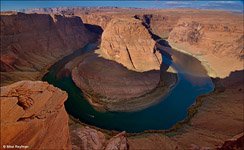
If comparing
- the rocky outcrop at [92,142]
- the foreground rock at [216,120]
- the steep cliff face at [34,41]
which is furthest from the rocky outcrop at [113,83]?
the rocky outcrop at [92,142]

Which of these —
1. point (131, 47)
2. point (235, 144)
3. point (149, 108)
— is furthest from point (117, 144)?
point (131, 47)

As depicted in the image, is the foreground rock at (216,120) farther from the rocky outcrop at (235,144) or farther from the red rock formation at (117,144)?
the red rock formation at (117,144)

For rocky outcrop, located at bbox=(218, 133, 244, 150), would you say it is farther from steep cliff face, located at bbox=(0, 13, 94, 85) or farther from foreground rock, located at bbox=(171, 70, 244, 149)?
steep cliff face, located at bbox=(0, 13, 94, 85)

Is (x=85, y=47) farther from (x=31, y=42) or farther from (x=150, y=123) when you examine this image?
(x=150, y=123)

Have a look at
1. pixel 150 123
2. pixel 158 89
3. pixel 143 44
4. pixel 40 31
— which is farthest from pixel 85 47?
pixel 150 123

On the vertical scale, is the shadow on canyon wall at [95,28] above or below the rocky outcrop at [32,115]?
below
